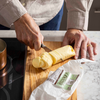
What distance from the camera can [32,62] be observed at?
0.84 metres

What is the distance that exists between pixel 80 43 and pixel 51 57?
0.74 feet

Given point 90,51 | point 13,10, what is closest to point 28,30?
point 13,10

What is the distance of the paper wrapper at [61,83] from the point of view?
0.66 m

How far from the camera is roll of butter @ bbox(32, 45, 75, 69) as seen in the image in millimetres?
806

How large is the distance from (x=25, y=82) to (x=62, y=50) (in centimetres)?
27

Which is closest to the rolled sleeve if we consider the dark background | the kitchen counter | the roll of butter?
the kitchen counter

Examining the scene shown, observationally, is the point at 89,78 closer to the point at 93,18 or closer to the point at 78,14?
the point at 78,14

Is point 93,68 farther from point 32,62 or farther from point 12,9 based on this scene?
point 12,9

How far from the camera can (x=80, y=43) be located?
965mm

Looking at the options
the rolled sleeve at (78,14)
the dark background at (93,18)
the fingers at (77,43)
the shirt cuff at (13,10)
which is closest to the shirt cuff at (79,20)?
the rolled sleeve at (78,14)

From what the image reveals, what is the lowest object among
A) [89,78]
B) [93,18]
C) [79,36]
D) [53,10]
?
[93,18]

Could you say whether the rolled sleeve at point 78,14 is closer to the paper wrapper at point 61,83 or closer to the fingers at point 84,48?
the fingers at point 84,48

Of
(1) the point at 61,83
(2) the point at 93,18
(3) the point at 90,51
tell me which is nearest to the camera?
(1) the point at 61,83

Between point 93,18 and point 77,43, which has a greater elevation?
point 77,43
